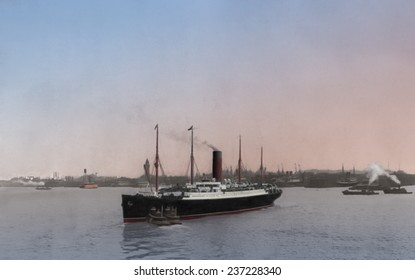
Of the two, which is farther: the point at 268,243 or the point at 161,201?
the point at 161,201

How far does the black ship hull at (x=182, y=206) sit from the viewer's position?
23969mm

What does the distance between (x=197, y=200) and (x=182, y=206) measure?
123 centimetres

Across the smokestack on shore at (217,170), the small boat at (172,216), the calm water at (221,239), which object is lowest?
the calm water at (221,239)

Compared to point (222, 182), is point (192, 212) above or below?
below

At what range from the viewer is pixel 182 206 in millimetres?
25219

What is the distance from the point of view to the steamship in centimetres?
2394

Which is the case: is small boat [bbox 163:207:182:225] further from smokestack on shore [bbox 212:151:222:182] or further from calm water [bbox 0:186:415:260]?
smokestack on shore [bbox 212:151:222:182]

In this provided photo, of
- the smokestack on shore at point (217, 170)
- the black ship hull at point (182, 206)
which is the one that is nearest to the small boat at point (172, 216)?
the black ship hull at point (182, 206)

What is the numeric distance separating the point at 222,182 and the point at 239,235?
31.6ft

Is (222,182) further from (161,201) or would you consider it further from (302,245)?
(302,245)

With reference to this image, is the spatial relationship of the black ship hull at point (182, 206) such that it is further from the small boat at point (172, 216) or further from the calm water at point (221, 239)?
the calm water at point (221, 239)
